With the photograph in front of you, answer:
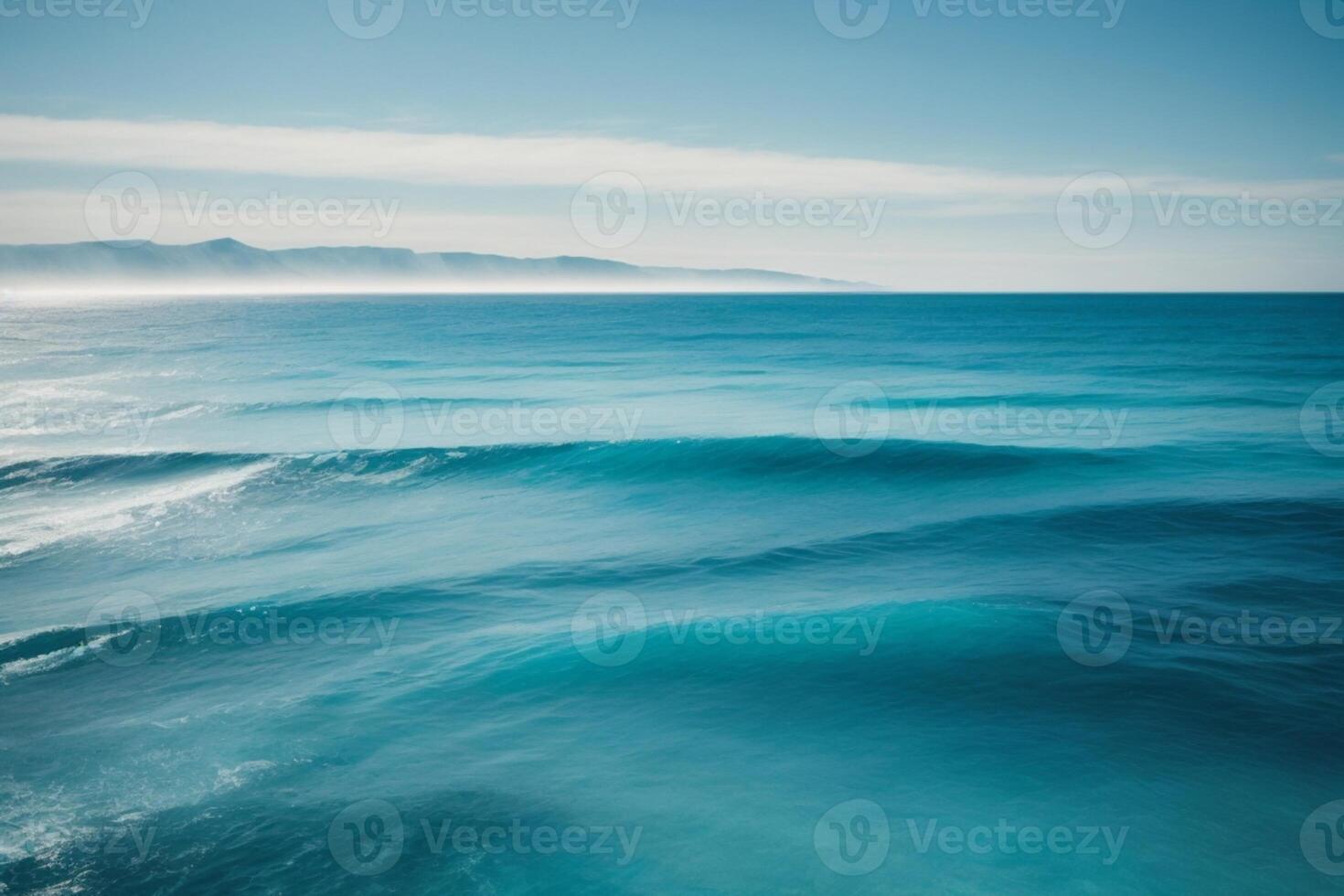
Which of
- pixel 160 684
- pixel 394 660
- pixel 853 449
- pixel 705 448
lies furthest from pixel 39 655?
pixel 853 449

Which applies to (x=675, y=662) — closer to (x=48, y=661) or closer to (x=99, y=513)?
(x=48, y=661)

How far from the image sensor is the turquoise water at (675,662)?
7293 millimetres

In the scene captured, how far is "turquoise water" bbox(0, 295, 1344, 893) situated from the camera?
729 cm

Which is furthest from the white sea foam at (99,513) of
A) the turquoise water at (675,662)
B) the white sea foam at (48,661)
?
the white sea foam at (48,661)

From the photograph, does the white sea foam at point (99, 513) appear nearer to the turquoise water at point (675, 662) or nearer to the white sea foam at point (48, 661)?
the turquoise water at point (675, 662)

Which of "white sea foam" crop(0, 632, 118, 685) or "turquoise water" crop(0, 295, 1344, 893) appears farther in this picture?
"white sea foam" crop(0, 632, 118, 685)

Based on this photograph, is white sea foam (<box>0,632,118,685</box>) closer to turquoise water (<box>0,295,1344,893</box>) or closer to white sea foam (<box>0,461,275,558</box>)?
turquoise water (<box>0,295,1344,893</box>)

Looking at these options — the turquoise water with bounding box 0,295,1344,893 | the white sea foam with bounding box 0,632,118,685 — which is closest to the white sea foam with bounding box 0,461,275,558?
the turquoise water with bounding box 0,295,1344,893

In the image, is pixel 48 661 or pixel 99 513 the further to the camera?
pixel 99 513

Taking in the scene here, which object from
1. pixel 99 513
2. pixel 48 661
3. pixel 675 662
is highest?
pixel 99 513

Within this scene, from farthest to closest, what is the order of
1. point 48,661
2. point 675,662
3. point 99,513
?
1. point 99,513
2. point 675,662
3. point 48,661

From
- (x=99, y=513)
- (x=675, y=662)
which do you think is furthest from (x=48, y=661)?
(x=99, y=513)

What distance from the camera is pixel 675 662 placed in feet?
36.7

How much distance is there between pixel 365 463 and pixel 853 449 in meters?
14.9
